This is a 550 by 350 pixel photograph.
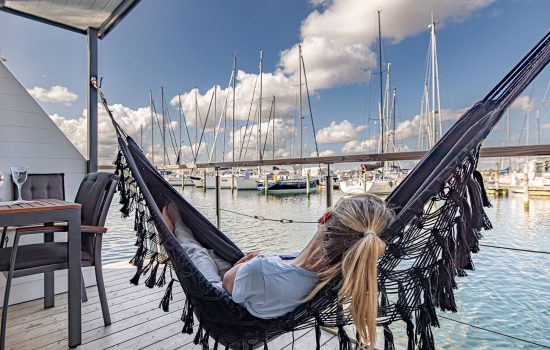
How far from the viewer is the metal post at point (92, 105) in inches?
104

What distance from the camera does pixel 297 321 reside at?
97 centimetres

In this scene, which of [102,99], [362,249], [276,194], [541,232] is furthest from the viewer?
[276,194]

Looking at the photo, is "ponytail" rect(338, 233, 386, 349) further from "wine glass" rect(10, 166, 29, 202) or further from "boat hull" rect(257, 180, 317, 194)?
"boat hull" rect(257, 180, 317, 194)

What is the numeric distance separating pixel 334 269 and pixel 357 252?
0.37ft

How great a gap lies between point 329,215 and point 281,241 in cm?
604

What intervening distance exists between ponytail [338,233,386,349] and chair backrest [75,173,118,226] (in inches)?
62.7

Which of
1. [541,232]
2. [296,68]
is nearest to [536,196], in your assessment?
[541,232]

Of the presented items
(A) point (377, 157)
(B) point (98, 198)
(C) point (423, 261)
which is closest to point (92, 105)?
(B) point (98, 198)

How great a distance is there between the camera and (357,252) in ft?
2.62

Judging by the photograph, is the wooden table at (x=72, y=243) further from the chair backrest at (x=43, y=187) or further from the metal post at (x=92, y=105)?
the metal post at (x=92, y=105)

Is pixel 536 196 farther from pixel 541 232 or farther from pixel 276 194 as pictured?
pixel 276 194

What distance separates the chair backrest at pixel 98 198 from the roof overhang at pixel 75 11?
1.57 m

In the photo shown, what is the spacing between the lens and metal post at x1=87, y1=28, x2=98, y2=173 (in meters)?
2.64

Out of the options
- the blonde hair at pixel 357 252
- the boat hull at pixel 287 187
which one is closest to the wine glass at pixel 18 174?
the blonde hair at pixel 357 252
